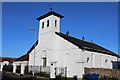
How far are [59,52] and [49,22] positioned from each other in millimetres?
5184

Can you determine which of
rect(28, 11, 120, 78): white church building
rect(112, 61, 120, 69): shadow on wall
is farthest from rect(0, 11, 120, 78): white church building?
rect(112, 61, 120, 69): shadow on wall

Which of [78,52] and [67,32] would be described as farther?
[67,32]

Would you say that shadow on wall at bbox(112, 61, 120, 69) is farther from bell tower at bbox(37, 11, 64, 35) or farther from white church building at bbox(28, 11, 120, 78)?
bell tower at bbox(37, 11, 64, 35)

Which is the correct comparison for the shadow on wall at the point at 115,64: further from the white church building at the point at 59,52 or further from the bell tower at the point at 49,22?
the bell tower at the point at 49,22

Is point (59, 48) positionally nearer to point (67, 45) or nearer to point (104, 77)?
point (67, 45)

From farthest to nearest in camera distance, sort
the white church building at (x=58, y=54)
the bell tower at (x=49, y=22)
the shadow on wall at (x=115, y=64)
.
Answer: the shadow on wall at (x=115, y=64)
the bell tower at (x=49, y=22)
the white church building at (x=58, y=54)

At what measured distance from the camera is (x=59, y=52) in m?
25.3

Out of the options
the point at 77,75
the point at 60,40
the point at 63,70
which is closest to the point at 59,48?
the point at 60,40

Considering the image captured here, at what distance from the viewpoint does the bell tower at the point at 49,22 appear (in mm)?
26236

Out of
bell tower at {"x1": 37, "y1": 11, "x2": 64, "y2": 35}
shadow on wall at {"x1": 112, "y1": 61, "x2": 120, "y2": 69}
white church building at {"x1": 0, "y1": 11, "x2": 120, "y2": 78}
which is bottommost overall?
shadow on wall at {"x1": 112, "y1": 61, "x2": 120, "y2": 69}

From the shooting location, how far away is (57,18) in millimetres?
27188

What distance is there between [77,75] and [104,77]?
4423 mm

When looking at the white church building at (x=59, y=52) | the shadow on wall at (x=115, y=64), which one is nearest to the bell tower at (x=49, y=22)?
the white church building at (x=59, y=52)

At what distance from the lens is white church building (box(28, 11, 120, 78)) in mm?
23013
